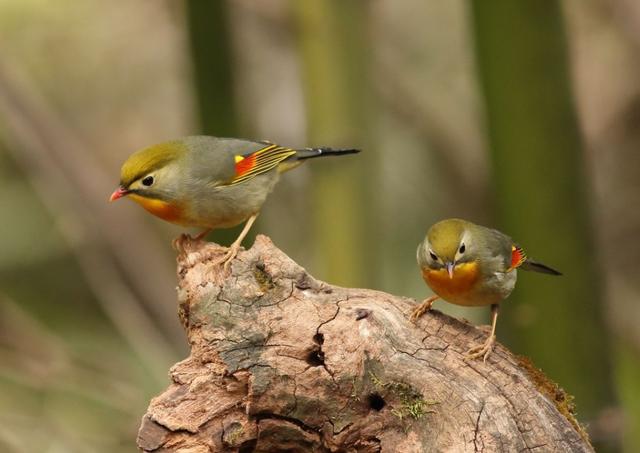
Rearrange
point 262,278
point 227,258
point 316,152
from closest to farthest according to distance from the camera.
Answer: point 262,278
point 227,258
point 316,152

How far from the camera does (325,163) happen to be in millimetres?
6559

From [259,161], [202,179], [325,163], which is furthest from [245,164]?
[325,163]

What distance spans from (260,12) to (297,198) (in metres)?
2.28

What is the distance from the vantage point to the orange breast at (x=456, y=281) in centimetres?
438

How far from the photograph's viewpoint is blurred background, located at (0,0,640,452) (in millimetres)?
5750

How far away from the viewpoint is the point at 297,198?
1068 cm

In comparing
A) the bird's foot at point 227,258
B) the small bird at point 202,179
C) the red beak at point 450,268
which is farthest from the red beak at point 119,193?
the red beak at point 450,268

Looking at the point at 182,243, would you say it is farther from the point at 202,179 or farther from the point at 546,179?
the point at 546,179

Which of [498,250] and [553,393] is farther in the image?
[498,250]

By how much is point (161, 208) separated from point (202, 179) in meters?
0.23

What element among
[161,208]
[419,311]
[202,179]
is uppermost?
[202,179]

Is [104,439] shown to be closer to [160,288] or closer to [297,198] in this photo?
[160,288]

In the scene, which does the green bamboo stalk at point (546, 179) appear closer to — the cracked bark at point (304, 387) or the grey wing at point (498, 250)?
the grey wing at point (498, 250)

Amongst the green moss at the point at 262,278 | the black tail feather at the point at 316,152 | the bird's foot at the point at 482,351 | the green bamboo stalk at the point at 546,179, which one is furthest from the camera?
the green bamboo stalk at the point at 546,179
